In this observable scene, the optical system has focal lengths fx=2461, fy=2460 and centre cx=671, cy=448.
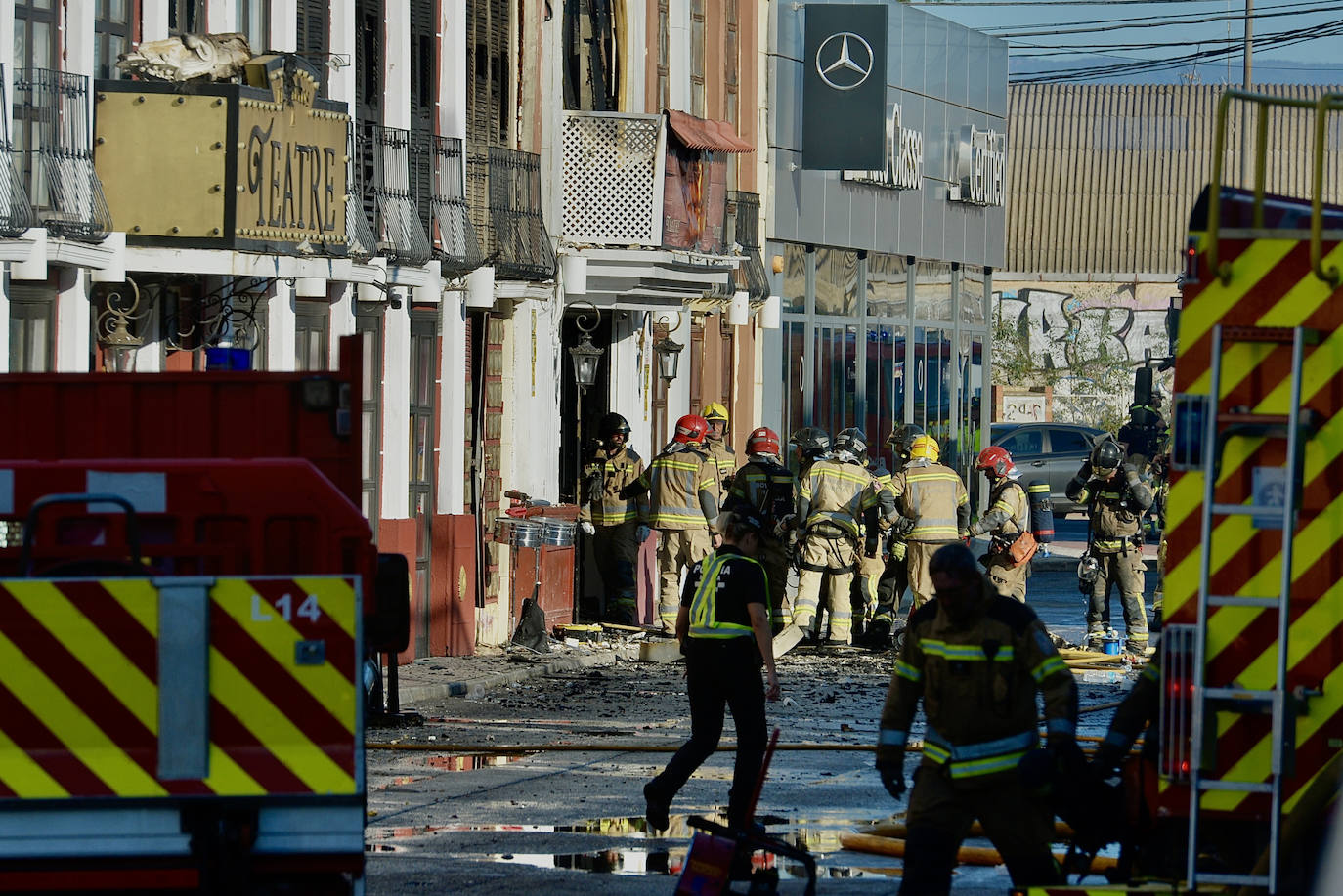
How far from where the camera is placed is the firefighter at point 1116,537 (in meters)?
21.0

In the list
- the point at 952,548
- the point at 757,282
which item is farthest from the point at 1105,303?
the point at 952,548

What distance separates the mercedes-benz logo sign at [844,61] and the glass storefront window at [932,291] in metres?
6.06

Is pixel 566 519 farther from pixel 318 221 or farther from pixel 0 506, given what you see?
pixel 0 506

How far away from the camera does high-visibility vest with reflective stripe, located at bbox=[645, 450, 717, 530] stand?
21859 millimetres

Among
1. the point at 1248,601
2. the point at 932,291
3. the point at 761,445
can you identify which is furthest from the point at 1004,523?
the point at 932,291

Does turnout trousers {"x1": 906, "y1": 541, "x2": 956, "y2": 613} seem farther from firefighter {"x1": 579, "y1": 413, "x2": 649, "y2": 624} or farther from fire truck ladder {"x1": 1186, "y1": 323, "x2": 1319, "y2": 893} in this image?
fire truck ladder {"x1": 1186, "y1": 323, "x2": 1319, "y2": 893}

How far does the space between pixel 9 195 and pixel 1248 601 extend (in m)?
9.26

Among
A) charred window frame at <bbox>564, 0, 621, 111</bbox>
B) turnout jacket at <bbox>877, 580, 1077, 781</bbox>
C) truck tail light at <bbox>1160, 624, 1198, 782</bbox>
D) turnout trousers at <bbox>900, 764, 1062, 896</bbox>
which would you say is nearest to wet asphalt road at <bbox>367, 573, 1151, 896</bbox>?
turnout trousers at <bbox>900, 764, 1062, 896</bbox>

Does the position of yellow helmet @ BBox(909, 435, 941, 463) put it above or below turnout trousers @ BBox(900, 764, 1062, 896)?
above

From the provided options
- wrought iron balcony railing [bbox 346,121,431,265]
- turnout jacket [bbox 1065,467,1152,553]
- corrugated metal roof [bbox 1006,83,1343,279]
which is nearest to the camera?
wrought iron balcony railing [bbox 346,121,431,265]

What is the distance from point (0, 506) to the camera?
7.30m

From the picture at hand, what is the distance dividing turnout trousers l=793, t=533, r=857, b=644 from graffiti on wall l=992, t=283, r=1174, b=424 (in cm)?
3946

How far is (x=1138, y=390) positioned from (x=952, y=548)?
93.5 feet

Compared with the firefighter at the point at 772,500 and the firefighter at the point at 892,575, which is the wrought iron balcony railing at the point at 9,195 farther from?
the firefighter at the point at 892,575
